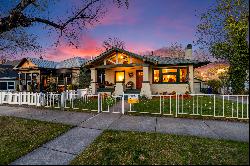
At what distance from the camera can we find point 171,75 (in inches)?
855

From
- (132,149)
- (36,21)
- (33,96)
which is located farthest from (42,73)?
(132,149)

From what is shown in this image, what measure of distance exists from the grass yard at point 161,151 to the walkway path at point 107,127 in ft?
1.46

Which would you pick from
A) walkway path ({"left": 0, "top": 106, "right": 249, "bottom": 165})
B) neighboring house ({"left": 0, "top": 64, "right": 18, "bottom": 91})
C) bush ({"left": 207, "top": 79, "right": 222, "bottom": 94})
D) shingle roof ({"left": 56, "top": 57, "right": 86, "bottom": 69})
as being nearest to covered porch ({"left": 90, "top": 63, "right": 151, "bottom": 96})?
shingle roof ({"left": 56, "top": 57, "right": 86, "bottom": 69})

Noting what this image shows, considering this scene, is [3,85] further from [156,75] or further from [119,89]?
[156,75]

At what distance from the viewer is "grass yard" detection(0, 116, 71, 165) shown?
18.6 ft

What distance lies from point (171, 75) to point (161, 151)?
17100mm

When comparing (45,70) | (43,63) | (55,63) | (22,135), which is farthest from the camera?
(55,63)

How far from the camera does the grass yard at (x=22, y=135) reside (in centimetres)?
568

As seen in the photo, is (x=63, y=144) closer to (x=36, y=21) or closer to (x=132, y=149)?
(x=132, y=149)

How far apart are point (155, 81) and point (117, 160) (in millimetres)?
17562

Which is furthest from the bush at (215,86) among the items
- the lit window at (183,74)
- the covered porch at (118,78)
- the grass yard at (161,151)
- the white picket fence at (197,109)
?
the grass yard at (161,151)

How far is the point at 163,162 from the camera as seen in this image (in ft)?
15.6

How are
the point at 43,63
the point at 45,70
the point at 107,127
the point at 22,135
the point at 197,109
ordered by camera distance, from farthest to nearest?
the point at 43,63 < the point at 45,70 < the point at 197,109 < the point at 107,127 < the point at 22,135

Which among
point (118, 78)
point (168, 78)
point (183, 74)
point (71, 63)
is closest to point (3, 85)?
point (71, 63)
